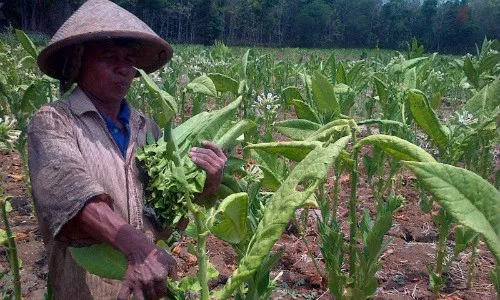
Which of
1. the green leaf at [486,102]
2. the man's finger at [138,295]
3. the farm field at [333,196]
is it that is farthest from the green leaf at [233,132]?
the green leaf at [486,102]

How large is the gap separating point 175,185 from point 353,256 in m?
0.88

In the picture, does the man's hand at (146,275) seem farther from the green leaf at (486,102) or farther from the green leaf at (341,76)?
the green leaf at (341,76)

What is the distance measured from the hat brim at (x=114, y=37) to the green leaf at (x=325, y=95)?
0.53 metres

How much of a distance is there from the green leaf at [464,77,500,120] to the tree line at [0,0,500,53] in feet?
117

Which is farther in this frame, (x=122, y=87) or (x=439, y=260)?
(x=439, y=260)

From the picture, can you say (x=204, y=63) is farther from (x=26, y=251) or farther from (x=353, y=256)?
(x=353, y=256)

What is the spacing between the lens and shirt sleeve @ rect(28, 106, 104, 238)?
52.0 inches

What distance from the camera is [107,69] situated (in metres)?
1.64

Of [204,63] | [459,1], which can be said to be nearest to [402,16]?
[459,1]

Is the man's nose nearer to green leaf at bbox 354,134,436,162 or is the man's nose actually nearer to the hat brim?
the hat brim

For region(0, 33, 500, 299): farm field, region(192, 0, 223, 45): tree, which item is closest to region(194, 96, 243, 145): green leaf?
region(0, 33, 500, 299): farm field

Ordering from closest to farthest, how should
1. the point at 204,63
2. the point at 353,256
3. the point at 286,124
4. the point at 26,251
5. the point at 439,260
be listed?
the point at 286,124 → the point at 353,256 → the point at 439,260 → the point at 26,251 → the point at 204,63

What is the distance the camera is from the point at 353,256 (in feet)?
5.87

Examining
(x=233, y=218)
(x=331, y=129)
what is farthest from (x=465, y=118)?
(x=233, y=218)
